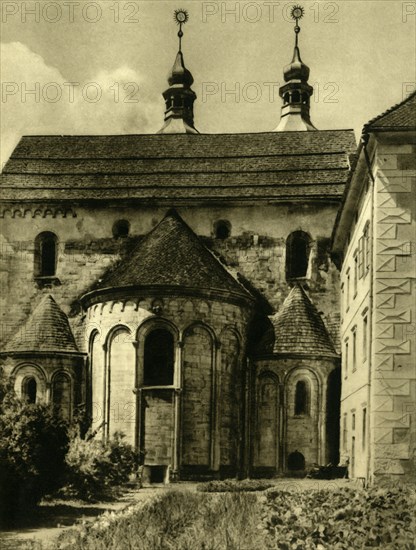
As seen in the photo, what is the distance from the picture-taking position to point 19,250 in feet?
130

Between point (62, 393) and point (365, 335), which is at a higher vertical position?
point (365, 335)

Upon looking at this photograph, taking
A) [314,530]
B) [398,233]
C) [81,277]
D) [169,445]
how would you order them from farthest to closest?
[81,277] < [169,445] < [398,233] < [314,530]

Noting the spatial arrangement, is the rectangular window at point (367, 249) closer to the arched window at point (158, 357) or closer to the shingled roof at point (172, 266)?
the shingled roof at point (172, 266)

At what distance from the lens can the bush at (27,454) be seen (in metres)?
20.7

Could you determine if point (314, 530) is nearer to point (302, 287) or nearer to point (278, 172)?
point (302, 287)

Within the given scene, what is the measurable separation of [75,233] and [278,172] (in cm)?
872

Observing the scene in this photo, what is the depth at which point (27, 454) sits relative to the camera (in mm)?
21062

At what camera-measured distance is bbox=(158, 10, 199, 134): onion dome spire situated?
6088 centimetres

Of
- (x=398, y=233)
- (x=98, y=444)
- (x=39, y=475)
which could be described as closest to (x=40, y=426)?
(x=39, y=475)

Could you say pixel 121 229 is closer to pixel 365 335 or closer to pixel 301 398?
pixel 301 398

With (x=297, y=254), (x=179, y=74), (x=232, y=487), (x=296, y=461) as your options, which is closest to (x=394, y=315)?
(x=232, y=487)

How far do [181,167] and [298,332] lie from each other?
9784mm

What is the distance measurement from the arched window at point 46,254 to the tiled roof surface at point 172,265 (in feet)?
9.34

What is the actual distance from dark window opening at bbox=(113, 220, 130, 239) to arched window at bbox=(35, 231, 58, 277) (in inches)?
97.9
